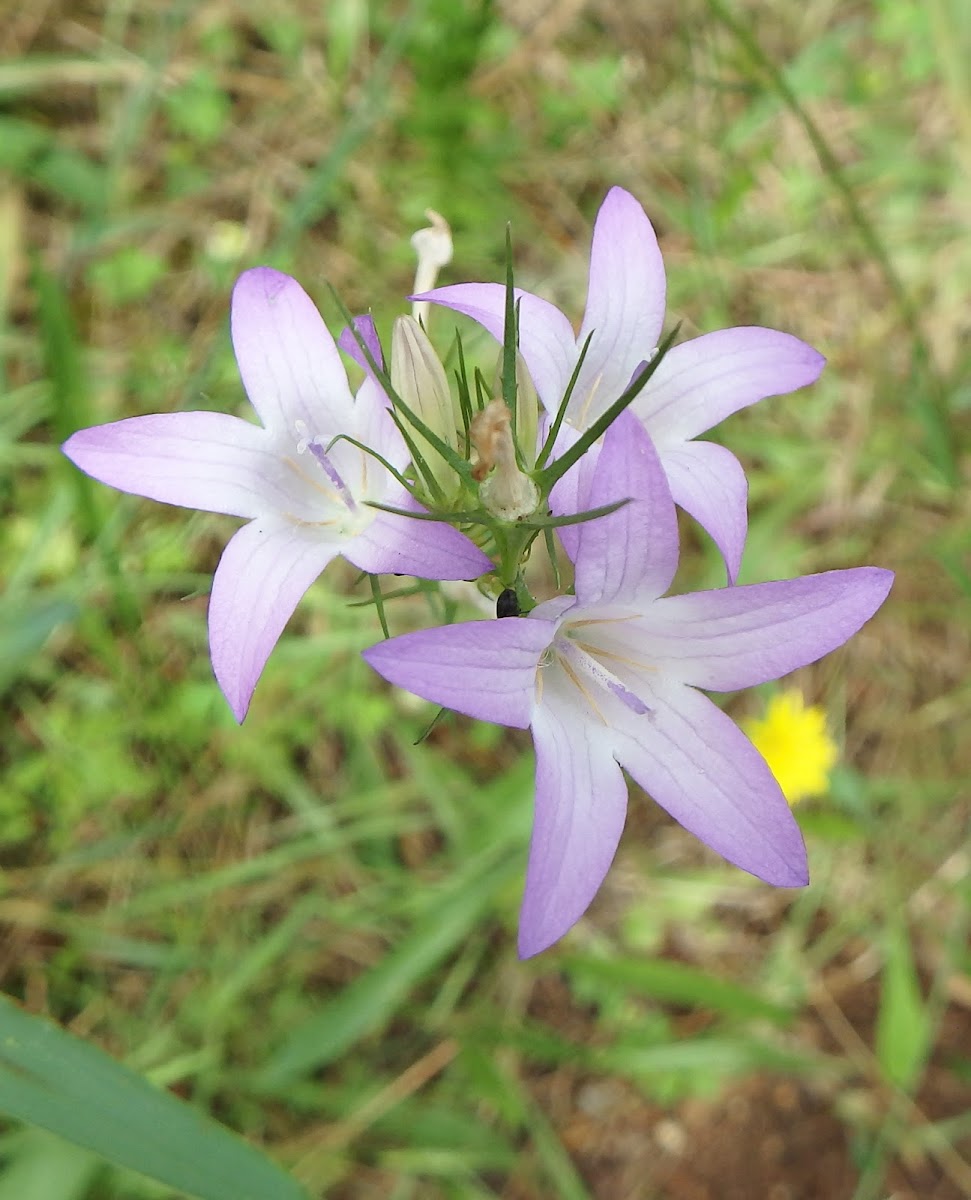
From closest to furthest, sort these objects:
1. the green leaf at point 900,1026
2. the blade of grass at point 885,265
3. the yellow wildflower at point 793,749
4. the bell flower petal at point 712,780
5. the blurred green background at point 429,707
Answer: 1. the bell flower petal at point 712,780
2. the blade of grass at point 885,265
3. the blurred green background at point 429,707
4. the yellow wildflower at point 793,749
5. the green leaf at point 900,1026

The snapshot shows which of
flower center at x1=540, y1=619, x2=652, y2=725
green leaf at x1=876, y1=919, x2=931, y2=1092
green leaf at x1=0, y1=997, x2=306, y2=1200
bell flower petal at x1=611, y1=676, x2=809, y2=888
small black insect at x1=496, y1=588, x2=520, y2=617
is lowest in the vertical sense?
green leaf at x1=876, y1=919, x2=931, y2=1092

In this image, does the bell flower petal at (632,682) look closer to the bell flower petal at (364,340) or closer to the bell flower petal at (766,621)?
the bell flower petal at (766,621)

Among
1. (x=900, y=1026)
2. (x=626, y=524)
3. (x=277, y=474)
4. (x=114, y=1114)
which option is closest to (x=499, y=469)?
(x=626, y=524)

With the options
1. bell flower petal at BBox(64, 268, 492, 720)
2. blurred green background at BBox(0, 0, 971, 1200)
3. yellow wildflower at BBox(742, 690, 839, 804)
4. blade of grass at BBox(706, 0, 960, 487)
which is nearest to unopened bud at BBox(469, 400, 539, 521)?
bell flower petal at BBox(64, 268, 492, 720)

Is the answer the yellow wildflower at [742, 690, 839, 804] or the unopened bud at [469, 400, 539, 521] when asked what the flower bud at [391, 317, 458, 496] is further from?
the yellow wildflower at [742, 690, 839, 804]

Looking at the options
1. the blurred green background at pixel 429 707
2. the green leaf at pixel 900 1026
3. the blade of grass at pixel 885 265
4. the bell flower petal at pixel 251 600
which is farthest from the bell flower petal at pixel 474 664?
the green leaf at pixel 900 1026
